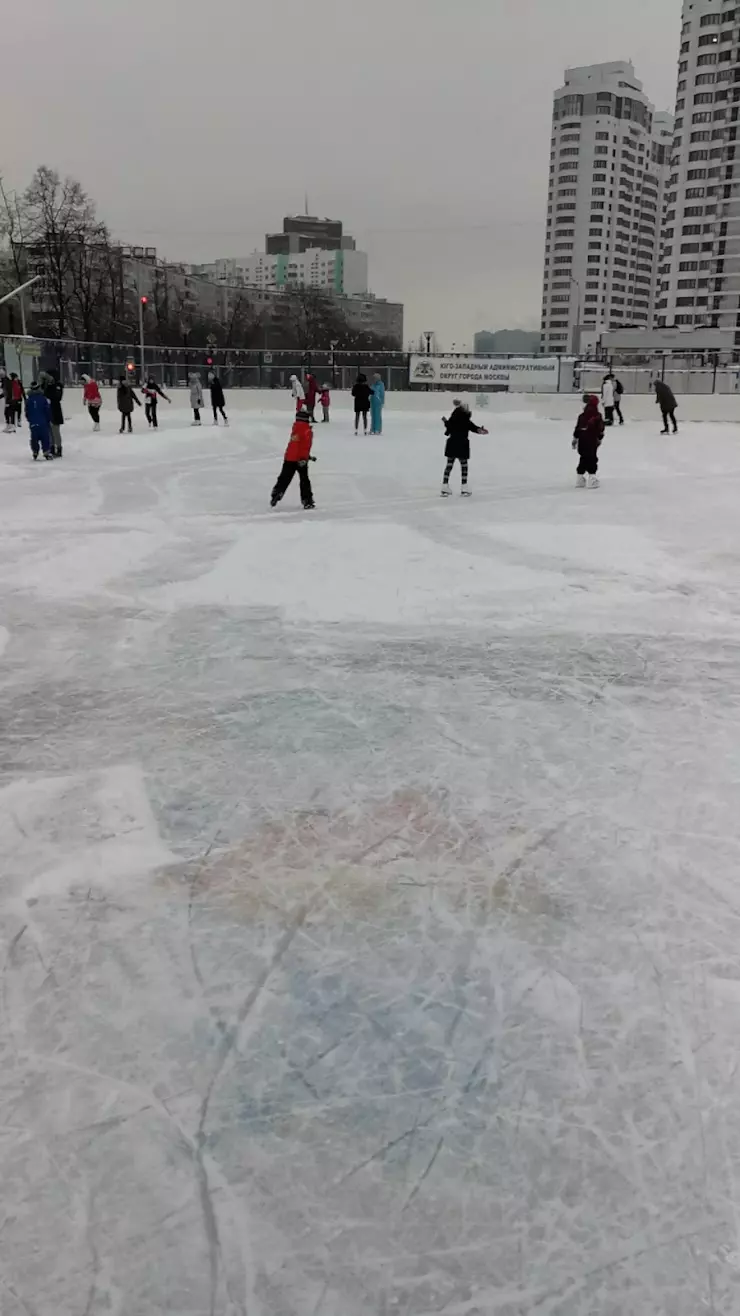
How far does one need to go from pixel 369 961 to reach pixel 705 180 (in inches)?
3768

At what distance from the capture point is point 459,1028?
2.33 meters

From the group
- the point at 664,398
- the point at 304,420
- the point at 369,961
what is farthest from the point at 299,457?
the point at 664,398

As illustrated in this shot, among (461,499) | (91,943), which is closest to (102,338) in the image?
(461,499)

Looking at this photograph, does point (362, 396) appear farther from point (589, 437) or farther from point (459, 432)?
point (459, 432)

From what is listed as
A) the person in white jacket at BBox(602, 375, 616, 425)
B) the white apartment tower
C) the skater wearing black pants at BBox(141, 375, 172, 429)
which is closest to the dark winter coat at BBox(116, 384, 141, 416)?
the skater wearing black pants at BBox(141, 375, 172, 429)

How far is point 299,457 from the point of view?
1018 centimetres

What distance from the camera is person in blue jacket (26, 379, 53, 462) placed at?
1529cm

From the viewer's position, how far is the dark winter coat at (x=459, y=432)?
1166 centimetres

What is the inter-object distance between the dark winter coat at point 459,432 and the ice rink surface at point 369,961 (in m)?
6.00

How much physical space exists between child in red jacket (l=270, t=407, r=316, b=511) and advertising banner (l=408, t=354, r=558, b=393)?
2302 cm

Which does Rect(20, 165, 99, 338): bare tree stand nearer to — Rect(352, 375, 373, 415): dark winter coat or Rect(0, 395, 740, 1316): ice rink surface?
Rect(352, 375, 373, 415): dark winter coat

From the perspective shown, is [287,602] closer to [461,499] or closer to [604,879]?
[604,879]

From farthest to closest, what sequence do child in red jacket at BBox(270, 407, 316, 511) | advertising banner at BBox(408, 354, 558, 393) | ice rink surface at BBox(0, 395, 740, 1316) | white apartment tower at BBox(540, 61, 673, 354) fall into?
white apartment tower at BBox(540, 61, 673, 354) < advertising banner at BBox(408, 354, 558, 393) < child in red jacket at BBox(270, 407, 316, 511) < ice rink surface at BBox(0, 395, 740, 1316)

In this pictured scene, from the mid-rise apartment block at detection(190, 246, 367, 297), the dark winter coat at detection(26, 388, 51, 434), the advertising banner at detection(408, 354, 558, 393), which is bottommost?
the dark winter coat at detection(26, 388, 51, 434)
